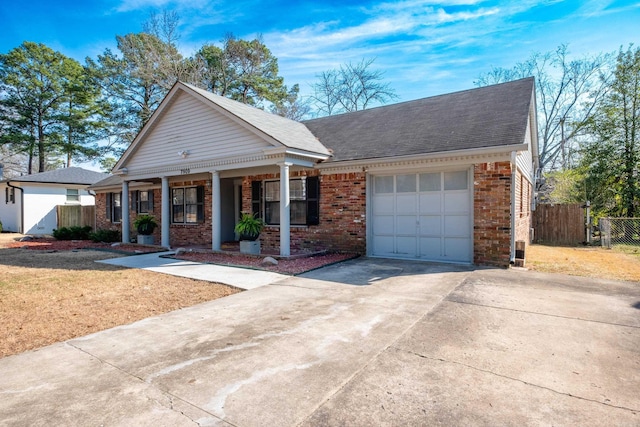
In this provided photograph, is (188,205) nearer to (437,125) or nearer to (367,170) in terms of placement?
(367,170)

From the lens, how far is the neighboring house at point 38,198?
20.1m

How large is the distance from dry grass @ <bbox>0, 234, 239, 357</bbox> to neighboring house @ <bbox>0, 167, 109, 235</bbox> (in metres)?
14.3

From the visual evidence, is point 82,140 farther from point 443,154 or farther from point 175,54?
point 443,154

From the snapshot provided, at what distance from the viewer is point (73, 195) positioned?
22.4 m

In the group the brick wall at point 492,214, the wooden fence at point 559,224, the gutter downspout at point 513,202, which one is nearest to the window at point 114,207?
the brick wall at point 492,214

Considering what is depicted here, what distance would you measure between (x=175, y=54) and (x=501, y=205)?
24445mm

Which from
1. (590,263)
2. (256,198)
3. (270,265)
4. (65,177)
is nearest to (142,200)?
(256,198)

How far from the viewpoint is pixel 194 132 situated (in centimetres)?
1111

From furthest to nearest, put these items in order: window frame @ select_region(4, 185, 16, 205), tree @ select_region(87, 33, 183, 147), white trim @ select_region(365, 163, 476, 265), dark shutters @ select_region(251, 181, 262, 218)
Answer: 1. tree @ select_region(87, 33, 183, 147)
2. window frame @ select_region(4, 185, 16, 205)
3. dark shutters @ select_region(251, 181, 262, 218)
4. white trim @ select_region(365, 163, 476, 265)

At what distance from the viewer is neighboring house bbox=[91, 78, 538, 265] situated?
318 inches

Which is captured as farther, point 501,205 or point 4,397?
point 501,205

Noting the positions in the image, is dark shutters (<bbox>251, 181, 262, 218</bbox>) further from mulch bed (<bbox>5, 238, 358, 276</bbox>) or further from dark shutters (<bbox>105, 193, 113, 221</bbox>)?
dark shutters (<bbox>105, 193, 113, 221</bbox>)

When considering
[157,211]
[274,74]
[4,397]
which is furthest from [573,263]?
[274,74]

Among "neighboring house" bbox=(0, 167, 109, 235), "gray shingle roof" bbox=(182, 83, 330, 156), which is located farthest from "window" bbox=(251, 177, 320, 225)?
"neighboring house" bbox=(0, 167, 109, 235)
